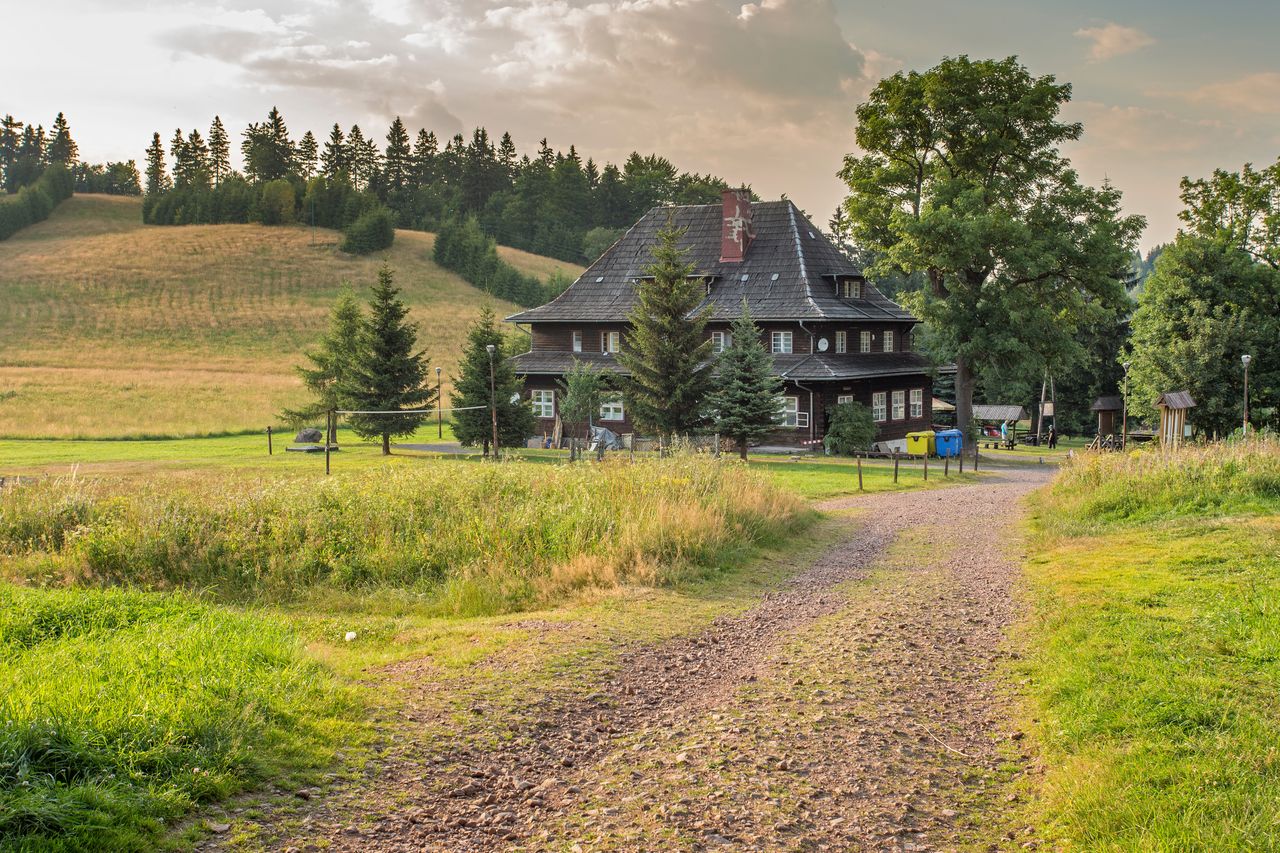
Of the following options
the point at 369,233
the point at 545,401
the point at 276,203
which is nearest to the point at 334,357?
the point at 545,401

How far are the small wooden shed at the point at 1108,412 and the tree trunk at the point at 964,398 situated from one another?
14995mm

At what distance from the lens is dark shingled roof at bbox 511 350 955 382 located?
40156mm

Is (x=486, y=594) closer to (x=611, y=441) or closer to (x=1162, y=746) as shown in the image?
(x=1162, y=746)

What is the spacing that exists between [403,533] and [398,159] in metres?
123

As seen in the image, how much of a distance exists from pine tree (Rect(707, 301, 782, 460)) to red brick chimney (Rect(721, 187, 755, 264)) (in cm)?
1251

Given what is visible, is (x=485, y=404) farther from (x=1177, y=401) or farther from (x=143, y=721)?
(x=143, y=721)

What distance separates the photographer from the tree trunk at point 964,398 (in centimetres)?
4309

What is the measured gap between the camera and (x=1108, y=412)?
56.0 meters

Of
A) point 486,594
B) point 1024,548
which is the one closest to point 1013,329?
point 1024,548

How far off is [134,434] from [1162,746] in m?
48.0

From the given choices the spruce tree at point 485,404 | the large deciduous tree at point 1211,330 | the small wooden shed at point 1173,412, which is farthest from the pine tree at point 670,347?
the large deciduous tree at point 1211,330

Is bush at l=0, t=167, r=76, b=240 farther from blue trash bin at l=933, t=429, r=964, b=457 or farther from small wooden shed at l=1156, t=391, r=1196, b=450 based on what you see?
small wooden shed at l=1156, t=391, r=1196, b=450

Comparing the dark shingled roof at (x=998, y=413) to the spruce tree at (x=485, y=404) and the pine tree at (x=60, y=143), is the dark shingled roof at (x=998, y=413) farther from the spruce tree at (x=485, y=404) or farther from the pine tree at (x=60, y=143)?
the pine tree at (x=60, y=143)

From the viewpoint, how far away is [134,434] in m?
46.2
